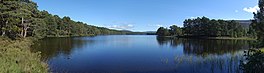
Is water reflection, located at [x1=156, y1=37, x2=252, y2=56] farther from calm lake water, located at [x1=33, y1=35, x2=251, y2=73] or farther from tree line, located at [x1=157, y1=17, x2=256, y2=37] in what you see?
tree line, located at [x1=157, y1=17, x2=256, y2=37]

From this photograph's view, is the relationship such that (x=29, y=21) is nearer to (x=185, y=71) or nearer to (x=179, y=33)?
(x=185, y=71)

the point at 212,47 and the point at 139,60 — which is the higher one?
the point at 212,47

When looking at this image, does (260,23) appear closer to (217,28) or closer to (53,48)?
(53,48)

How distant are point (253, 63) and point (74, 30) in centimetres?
13535

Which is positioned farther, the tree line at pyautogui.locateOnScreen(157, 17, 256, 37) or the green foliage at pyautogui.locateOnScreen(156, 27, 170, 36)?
the green foliage at pyautogui.locateOnScreen(156, 27, 170, 36)

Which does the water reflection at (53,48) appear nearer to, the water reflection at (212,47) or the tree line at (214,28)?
the water reflection at (212,47)

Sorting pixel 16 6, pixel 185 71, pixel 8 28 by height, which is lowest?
pixel 185 71

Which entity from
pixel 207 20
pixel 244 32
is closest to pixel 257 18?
pixel 244 32

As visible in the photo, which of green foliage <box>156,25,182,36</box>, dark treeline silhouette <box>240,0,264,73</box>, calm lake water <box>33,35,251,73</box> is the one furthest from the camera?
green foliage <box>156,25,182,36</box>

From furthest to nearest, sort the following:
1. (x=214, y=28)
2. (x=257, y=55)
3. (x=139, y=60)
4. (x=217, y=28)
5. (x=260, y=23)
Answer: (x=214, y=28), (x=217, y=28), (x=139, y=60), (x=260, y=23), (x=257, y=55)

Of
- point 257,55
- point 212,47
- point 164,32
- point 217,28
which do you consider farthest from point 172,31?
point 257,55

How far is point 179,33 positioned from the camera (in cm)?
16112

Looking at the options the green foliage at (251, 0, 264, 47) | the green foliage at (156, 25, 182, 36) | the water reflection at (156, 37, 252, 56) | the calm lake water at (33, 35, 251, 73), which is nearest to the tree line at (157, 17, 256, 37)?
the green foliage at (156, 25, 182, 36)

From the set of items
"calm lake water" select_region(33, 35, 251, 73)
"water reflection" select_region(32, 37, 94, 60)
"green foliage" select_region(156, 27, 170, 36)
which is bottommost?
"calm lake water" select_region(33, 35, 251, 73)
